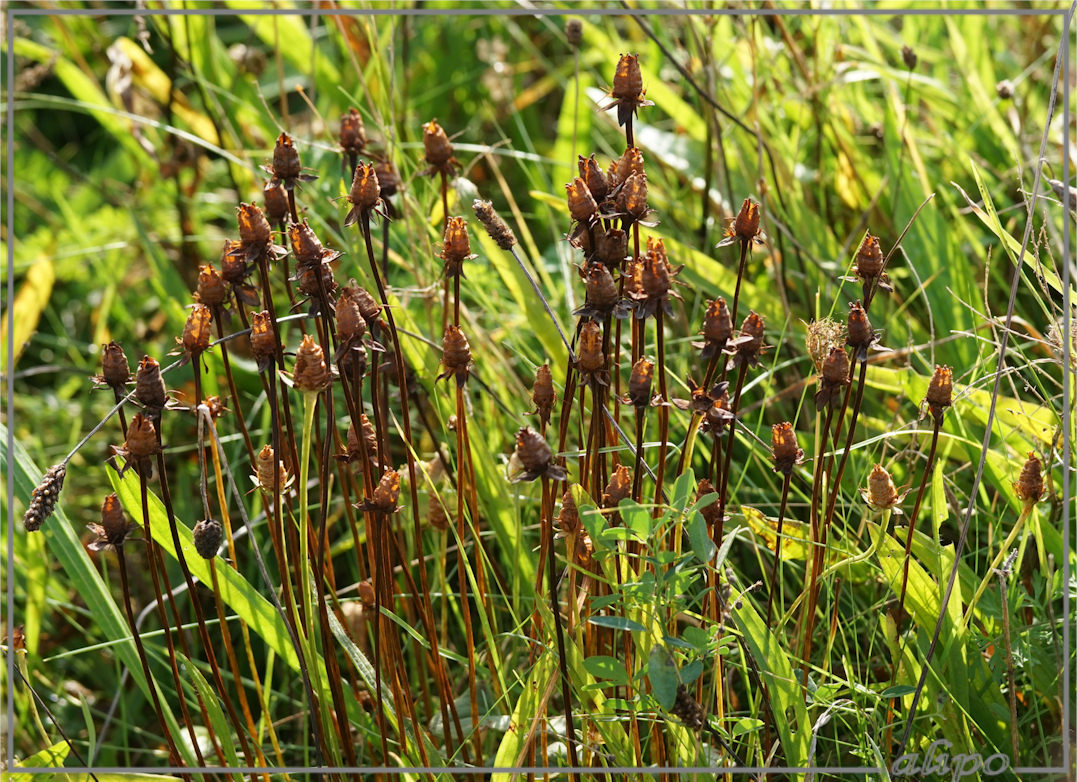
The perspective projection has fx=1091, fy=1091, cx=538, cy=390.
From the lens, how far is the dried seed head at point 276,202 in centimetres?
80

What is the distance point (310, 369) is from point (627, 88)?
0.29 meters

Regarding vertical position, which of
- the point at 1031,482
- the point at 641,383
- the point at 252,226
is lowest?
the point at 1031,482

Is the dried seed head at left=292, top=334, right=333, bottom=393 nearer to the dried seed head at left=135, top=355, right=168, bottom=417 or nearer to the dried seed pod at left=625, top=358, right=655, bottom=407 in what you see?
the dried seed head at left=135, top=355, right=168, bottom=417

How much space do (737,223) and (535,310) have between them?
1.24ft

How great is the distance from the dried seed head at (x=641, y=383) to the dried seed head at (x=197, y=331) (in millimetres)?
284

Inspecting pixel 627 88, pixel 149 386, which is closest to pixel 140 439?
pixel 149 386

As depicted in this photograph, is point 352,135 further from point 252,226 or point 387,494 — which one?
point 387,494

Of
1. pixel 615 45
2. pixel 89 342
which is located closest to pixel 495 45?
pixel 615 45

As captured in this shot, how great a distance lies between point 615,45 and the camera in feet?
5.67

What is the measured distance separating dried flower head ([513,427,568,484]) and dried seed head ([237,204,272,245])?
0.23 meters

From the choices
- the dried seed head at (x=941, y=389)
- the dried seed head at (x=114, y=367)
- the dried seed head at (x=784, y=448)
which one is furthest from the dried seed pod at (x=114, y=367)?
the dried seed head at (x=941, y=389)

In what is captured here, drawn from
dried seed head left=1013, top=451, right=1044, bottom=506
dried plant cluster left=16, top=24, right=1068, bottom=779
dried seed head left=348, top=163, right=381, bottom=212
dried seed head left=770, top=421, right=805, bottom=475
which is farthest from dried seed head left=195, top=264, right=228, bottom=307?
dried seed head left=1013, top=451, right=1044, bottom=506

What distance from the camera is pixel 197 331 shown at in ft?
2.37

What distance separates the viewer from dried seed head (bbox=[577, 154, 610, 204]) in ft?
2.38
